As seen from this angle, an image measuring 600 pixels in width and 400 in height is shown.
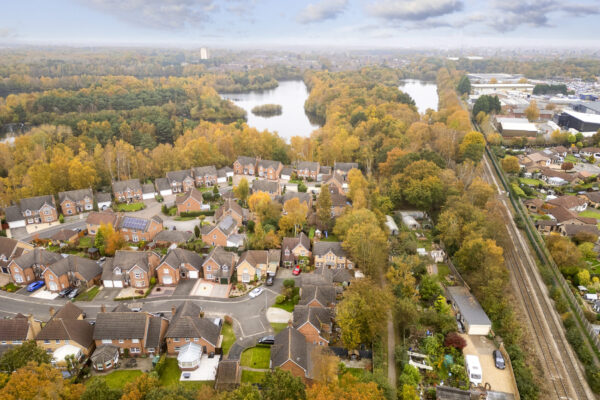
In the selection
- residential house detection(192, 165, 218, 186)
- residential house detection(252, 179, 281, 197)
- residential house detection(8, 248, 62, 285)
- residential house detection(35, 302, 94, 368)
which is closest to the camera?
residential house detection(35, 302, 94, 368)

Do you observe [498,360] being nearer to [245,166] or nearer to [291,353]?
[291,353]

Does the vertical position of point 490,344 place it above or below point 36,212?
below

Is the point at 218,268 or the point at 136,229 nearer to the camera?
the point at 218,268

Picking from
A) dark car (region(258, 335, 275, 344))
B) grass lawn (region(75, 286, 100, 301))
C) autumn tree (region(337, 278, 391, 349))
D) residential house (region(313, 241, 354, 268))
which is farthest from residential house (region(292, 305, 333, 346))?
grass lawn (region(75, 286, 100, 301))

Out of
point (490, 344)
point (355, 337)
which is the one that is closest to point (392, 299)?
point (355, 337)

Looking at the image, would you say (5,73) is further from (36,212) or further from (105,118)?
(36,212)

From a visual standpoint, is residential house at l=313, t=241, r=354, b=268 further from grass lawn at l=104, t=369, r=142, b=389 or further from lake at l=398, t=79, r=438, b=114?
lake at l=398, t=79, r=438, b=114

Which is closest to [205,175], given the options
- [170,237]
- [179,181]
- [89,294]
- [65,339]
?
[179,181]
